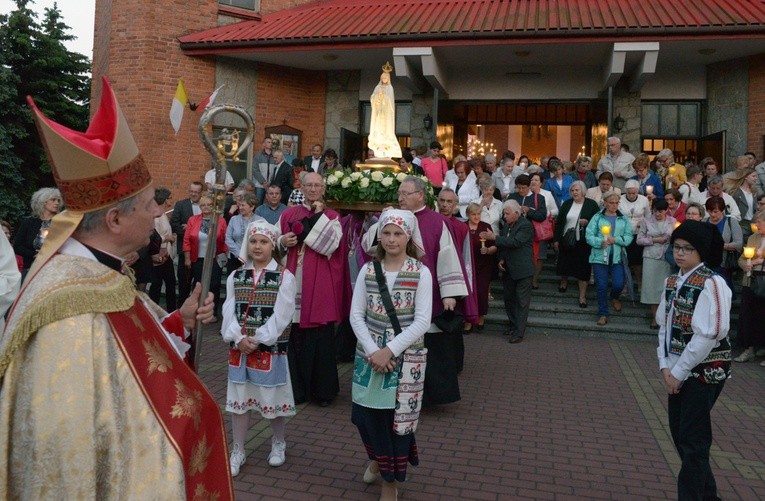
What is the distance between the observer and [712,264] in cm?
410

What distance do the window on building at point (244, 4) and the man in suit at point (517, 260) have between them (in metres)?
11.2

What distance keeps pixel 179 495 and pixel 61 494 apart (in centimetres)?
34

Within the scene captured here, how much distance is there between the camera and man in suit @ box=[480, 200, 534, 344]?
378 inches

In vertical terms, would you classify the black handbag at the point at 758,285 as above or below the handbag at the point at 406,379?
above

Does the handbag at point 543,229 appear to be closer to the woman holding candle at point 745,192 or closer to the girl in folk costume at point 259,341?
the woman holding candle at point 745,192

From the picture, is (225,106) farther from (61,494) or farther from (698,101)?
(698,101)

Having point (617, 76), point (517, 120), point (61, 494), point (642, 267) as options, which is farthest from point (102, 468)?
point (517, 120)

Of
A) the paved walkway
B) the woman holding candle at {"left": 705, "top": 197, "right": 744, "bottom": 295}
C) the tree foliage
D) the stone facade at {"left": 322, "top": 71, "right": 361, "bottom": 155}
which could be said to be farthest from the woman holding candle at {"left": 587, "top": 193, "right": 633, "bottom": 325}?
the tree foliage

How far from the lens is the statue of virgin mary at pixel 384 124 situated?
7.96m

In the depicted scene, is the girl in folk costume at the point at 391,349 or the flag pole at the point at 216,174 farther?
the girl in folk costume at the point at 391,349

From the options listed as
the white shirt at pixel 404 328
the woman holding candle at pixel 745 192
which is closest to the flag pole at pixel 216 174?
the white shirt at pixel 404 328

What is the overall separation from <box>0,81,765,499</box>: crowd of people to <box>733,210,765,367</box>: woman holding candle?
0.03 metres

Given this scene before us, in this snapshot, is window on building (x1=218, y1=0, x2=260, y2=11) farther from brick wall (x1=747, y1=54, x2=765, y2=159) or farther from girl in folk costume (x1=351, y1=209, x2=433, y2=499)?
girl in folk costume (x1=351, y1=209, x2=433, y2=499)

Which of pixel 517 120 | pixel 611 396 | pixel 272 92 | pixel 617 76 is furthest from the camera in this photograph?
pixel 517 120
